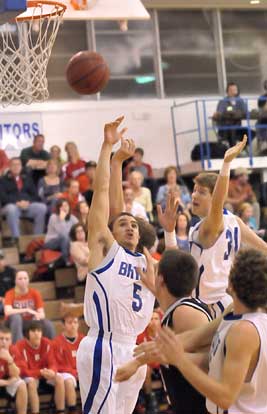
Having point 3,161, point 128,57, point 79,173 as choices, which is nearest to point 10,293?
point 3,161

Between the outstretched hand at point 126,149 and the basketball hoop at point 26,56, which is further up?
the basketball hoop at point 26,56

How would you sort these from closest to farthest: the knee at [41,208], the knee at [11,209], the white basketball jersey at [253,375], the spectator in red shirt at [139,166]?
the white basketball jersey at [253,375] < the knee at [11,209] < the knee at [41,208] < the spectator in red shirt at [139,166]

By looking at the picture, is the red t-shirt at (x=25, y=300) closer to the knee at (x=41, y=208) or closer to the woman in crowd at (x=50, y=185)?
the knee at (x=41, y=208)

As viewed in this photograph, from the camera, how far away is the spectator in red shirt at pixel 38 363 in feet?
34.8

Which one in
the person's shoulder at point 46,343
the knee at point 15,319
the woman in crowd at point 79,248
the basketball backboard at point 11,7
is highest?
the basketball backboard at point 11,7

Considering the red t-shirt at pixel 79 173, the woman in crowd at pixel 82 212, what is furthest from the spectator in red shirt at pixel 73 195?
the red t-shirt at pixel 79 173

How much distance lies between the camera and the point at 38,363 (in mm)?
10758

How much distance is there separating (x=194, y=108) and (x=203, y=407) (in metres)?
13.0

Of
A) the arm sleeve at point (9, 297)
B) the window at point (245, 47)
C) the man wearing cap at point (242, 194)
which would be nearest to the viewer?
the arm sleeve at point (9, 297)

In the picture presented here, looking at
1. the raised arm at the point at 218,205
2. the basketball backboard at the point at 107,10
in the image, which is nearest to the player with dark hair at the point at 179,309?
the raised arm at the point at 218,205

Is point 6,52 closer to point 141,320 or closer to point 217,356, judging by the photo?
point 141,320

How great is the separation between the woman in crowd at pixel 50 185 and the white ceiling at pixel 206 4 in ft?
13.3

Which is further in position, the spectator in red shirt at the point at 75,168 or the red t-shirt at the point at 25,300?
the spectator in red shirt at the point at 75,168

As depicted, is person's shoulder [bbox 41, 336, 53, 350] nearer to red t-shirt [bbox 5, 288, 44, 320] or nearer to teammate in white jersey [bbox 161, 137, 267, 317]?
red t-shirt [bbox 5, 288, 44, 320]
